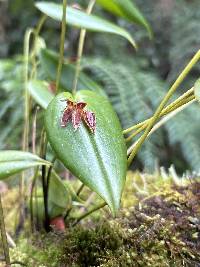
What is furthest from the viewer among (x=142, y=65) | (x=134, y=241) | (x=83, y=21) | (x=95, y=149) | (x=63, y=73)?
(x=142, y=65)

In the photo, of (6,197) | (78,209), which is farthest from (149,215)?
(6,197)

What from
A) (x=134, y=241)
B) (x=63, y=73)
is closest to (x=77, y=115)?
(x=134, y=241)

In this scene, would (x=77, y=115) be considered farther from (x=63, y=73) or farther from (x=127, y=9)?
(x=63, y=73)

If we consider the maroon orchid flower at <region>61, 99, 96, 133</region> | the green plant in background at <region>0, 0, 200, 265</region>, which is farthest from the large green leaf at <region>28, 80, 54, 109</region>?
the maroon orchid flower at <region>61, 99, 96, 133</region>

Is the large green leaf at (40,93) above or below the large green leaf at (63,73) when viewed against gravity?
below

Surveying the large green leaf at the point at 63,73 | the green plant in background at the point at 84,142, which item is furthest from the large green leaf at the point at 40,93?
the large green leaf at the point at 63,73

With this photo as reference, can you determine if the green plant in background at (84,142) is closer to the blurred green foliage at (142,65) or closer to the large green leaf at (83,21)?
the large green leaf at (83,21)

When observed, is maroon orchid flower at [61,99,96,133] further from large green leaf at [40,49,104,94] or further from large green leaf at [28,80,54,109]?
large green leaf at [40,49,104,94]
